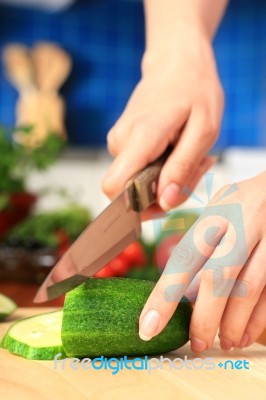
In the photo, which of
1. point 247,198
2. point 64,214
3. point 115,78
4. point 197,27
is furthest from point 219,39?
point 247,198

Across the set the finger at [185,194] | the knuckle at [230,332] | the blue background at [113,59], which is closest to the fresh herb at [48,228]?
the finger at [185,194]

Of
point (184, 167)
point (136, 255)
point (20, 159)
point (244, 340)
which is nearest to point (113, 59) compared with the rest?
point (20, 159)

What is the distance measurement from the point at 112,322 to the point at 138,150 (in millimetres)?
484

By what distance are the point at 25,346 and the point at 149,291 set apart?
0.27 metres

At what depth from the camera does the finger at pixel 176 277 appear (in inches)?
51.0

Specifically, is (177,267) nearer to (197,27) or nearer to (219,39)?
(197,27)

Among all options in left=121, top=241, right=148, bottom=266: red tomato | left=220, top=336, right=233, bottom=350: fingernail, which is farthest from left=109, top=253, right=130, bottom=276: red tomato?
left=220, top=336, right=233, bottom=350: fingernail

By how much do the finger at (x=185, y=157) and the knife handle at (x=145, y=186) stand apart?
0.9 inches

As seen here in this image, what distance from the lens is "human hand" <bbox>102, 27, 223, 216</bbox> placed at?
168cm

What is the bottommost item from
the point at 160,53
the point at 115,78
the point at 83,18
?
the point at 115,78

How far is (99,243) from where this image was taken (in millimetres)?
1435

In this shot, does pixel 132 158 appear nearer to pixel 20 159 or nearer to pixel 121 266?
pixel 121 266

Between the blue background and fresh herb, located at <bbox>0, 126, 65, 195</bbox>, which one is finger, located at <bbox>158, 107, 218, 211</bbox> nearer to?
fresh herb, located at <bbox>0, 126, 65, 195</bbox>

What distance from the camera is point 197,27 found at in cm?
193
